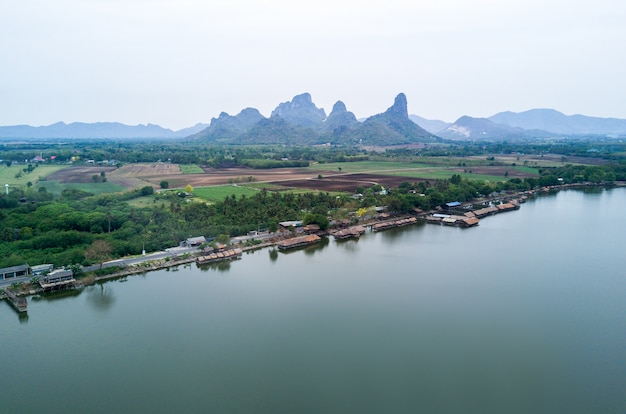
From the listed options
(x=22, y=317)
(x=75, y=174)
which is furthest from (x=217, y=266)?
(x=75, y=174)

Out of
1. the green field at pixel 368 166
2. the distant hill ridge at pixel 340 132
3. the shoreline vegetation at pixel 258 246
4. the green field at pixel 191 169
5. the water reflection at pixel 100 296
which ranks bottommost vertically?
the water reflection at pixel 100 296

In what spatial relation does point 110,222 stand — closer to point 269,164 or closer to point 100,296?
point 100,296

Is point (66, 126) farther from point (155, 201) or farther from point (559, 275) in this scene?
point (559, 275)

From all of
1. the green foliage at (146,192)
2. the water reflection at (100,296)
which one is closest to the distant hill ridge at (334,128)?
the green foliage at (146,192)

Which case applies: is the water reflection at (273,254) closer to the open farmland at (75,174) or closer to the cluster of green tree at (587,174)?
the open farmland at (75,174)

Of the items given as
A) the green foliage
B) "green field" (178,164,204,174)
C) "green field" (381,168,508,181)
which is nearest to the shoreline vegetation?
"green field" (381,168,508,181)

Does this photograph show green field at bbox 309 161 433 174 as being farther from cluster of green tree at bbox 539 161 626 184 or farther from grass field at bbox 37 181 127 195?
grass field at bbox 37 181 127 195
